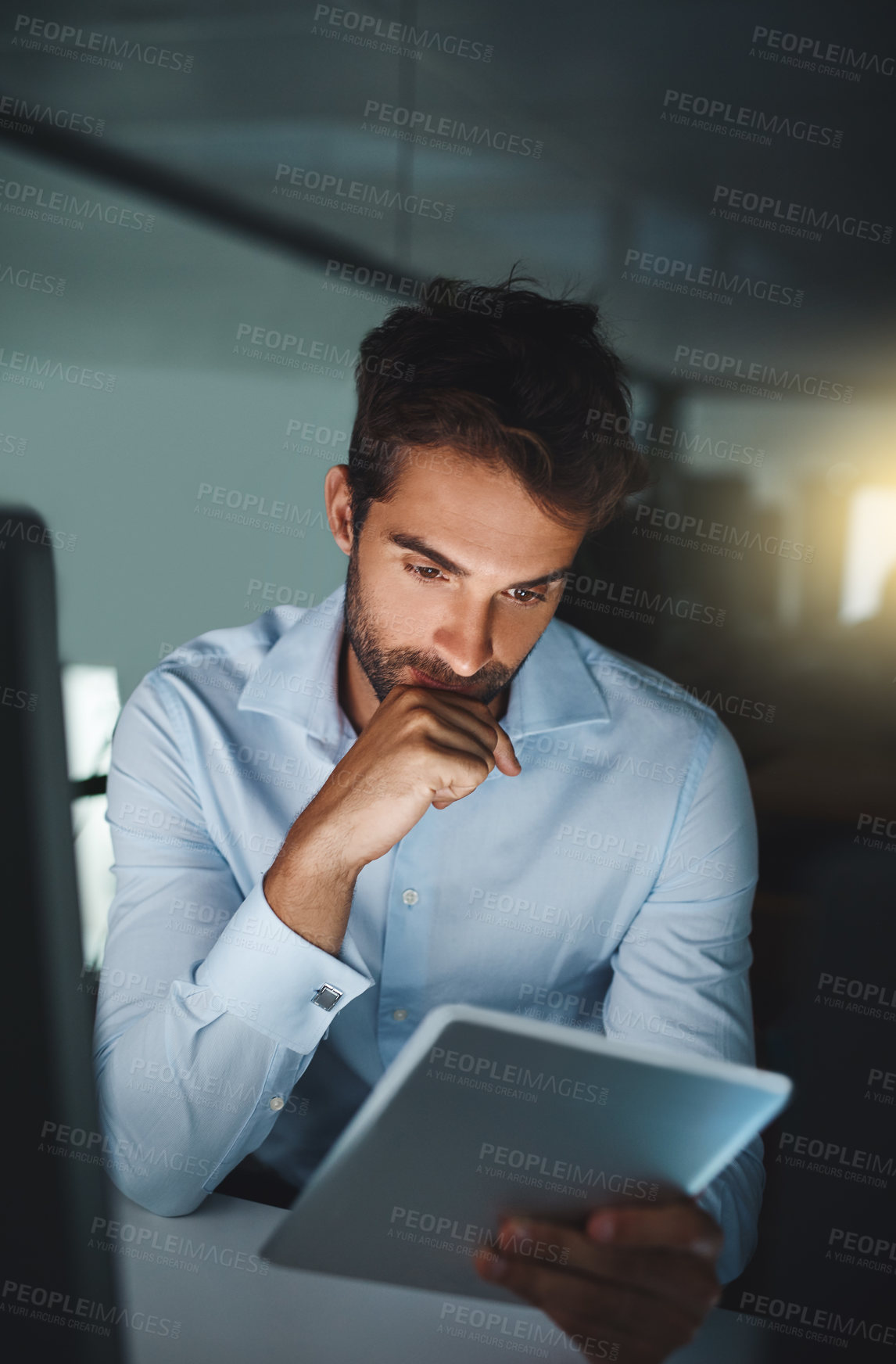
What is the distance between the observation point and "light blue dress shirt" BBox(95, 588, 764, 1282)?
129 centimetres

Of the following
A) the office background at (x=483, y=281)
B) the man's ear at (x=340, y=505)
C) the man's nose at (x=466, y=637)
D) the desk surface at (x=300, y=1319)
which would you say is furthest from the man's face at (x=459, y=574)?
the desk surface at (x=300, y=1319)

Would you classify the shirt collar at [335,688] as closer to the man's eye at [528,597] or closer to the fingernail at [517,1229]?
the man's eye at [528,597]

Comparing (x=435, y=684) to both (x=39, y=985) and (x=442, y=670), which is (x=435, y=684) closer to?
(x=442, y=670)

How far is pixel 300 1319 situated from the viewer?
2.78 ft

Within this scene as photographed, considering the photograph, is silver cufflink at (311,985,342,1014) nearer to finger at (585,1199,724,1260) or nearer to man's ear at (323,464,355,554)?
finger at (585,1199,724,1260)

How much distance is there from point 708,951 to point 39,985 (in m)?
1.15

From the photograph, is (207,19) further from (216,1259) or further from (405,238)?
(216,1259)

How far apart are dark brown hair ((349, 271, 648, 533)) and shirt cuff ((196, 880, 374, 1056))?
0.66 meters

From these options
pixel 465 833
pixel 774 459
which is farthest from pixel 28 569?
pixel 774 459

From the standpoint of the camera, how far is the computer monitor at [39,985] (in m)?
0.34

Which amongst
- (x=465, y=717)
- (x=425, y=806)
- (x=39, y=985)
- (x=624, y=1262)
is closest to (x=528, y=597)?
(x=465, y=717)

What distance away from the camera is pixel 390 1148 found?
2.76 feet

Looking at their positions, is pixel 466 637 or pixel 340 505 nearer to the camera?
pixel 466 637

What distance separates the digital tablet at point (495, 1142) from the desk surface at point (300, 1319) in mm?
22
